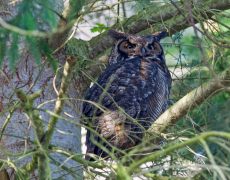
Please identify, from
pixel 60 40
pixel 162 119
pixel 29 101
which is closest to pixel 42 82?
pixel 60 40

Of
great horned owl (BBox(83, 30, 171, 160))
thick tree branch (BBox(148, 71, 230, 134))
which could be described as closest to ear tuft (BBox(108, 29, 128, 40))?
great horned owl (BBox(83, 30, 171, 160))

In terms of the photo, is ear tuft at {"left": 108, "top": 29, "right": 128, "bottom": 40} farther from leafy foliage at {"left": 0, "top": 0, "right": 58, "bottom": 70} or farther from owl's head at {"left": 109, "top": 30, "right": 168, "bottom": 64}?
leafy foliage at {"left": 0, "top": 0, "right": 58, "bottom": 70}

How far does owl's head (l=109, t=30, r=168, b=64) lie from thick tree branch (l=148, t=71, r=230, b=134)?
1.23 metres

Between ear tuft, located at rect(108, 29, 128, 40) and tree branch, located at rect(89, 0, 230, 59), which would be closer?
tree branch, located at rect(89, 0, 230, 59)

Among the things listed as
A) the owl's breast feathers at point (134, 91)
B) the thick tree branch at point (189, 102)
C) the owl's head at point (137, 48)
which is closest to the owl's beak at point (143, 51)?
the owl's head at point (137, 48)

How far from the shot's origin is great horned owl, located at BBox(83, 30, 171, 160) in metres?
3.84

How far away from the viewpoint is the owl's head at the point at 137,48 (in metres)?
4.34

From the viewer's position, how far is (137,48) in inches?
176

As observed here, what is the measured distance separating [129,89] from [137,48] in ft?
1.56

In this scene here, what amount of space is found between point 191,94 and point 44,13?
111 centimetres

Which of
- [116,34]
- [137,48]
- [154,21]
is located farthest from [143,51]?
[154,21]

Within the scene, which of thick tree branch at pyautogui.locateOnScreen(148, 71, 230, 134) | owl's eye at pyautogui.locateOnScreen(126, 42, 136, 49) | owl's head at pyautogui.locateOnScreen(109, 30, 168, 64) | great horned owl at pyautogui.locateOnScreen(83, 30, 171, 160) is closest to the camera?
thick tree branch at pyautogui.locateOnScreen(148, 71, 230, 134)

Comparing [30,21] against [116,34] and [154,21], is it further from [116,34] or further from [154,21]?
[116,34]

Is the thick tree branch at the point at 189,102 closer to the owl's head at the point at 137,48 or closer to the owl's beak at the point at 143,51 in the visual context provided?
the owl's head at the point at 137,48
